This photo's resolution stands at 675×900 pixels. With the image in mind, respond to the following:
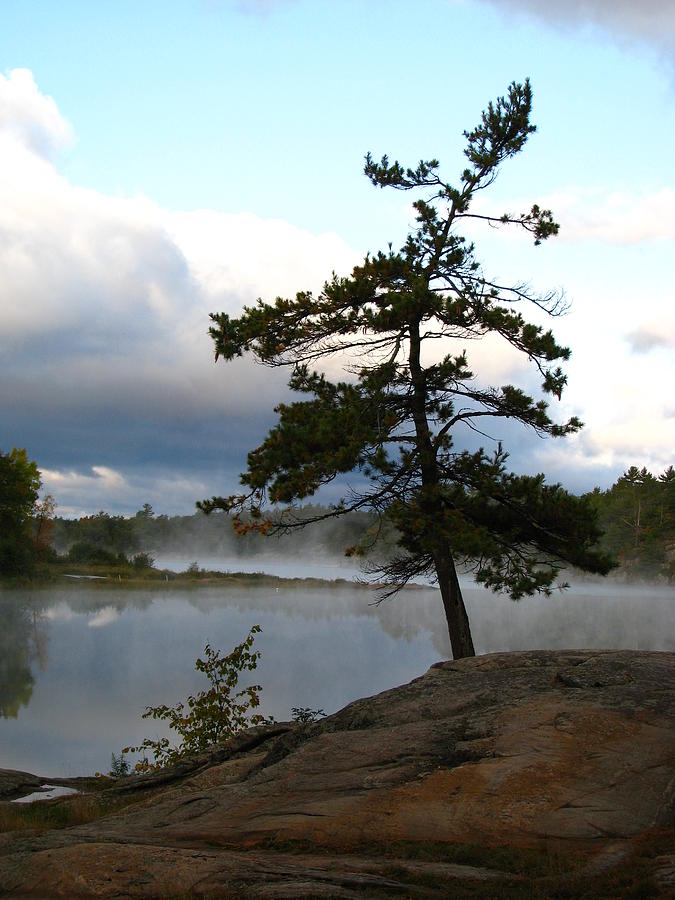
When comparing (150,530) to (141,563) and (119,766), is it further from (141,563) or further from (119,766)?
(119,766)

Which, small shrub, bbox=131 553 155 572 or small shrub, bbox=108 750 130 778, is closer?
small shrub, bbox=108 750 130 778

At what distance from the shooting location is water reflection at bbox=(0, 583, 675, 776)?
26719 millimetres

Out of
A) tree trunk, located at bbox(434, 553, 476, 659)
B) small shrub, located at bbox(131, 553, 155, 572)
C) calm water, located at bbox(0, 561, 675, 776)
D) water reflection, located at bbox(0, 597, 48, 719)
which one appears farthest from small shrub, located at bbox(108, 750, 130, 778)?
small shrub, located at bbox(131, 553, 155, 572)

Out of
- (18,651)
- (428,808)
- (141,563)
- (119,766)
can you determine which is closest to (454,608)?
(428,808)

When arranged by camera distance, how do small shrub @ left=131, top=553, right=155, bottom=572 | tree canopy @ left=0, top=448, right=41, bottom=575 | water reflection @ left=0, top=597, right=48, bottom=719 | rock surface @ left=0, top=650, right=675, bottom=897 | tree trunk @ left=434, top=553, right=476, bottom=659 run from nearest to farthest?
rock surface @ left=0, top=650, right=675, bottom=897 < tree trunk @ left=434, top=553, right=476, bottom=659 < water reflection @ left=0, top=597, right=48, bottom=719 < tree canopy @ left=0, top=448, right=41, bottom=575 < small shrub @ left=131, top=553, right=155, bottom=572

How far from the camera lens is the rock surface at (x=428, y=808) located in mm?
7633

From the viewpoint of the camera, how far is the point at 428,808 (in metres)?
9.05

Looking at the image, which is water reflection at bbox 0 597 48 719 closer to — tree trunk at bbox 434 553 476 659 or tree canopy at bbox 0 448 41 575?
tree canopy at bbox 0 448 41 575

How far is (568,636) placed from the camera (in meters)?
49.4

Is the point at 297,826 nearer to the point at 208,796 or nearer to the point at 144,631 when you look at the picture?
the point at 208,796

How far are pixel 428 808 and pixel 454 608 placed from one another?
389 inches

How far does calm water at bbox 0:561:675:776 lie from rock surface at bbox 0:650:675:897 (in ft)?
43.3

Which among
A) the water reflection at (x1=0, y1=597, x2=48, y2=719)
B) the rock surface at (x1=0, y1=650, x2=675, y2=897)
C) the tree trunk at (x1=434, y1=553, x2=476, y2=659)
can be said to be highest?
the tree trunk at (x1=434, y1=553, x2=476, y2=659)

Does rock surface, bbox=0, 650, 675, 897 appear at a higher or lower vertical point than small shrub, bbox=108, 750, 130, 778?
higher
